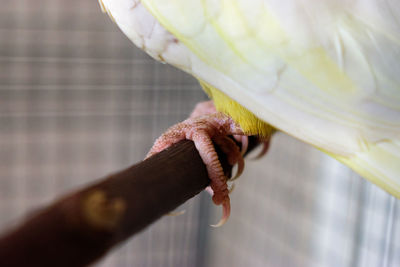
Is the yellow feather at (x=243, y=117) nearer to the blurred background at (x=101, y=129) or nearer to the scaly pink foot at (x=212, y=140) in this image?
the scaly pink foot at (x=212, y=140)

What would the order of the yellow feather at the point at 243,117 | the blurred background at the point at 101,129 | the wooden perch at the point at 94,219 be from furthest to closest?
the blurred background at the point at 101,129 → the yellow feather at the point at 243,117 → the wooden perch at the point at 94,219

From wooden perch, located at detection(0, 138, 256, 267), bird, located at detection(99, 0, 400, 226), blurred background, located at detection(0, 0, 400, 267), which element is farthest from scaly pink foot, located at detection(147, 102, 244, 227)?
blurred background, located at detection(0, 0, 400, 267)

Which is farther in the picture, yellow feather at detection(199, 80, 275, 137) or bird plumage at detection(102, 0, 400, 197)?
yellow feather at detection(199, 80, 275, 137)

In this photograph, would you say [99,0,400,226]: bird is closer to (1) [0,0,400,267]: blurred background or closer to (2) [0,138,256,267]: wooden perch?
(2) [0,138,256,267]: wooden perch

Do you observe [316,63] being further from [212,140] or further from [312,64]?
[212,140]

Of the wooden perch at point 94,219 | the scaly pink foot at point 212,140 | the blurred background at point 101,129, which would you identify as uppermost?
the wooden perch at point 94,219

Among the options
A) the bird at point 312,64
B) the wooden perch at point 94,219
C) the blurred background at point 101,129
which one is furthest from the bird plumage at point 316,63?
the blurred background at point 101,129

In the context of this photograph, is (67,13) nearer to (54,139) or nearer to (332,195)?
(54,139)
